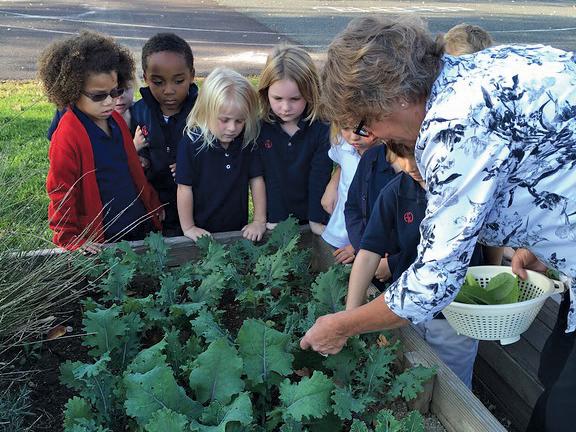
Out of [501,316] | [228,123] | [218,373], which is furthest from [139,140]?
[501,316]

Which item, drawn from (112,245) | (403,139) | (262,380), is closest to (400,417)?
(262,380)

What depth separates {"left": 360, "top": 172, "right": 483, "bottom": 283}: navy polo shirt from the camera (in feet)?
7.89

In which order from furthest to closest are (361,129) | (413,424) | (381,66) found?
(413,424), (361,129), (381,66)

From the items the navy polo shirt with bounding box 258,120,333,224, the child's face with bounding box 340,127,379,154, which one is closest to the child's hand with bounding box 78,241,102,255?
the navy polo shirt with bounding box 258,120,333,224

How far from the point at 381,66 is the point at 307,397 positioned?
0.99 metres

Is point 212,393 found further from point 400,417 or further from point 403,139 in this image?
point 403,139

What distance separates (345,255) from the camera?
→ 300 cm

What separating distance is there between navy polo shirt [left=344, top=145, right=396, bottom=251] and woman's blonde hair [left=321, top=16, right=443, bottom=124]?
973 mm

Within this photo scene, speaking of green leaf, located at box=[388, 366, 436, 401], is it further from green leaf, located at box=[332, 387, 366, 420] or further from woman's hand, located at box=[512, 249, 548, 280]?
woman's hand, located at box=[512, 249, 548, 280]

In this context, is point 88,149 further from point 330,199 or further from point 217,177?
point 330,199

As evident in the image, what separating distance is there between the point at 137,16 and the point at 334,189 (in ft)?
43.4

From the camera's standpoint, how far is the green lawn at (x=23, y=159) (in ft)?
9.04

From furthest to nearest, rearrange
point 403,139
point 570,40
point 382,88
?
point 570,40, point 403,139, point 382,88

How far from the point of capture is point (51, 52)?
3.21m
